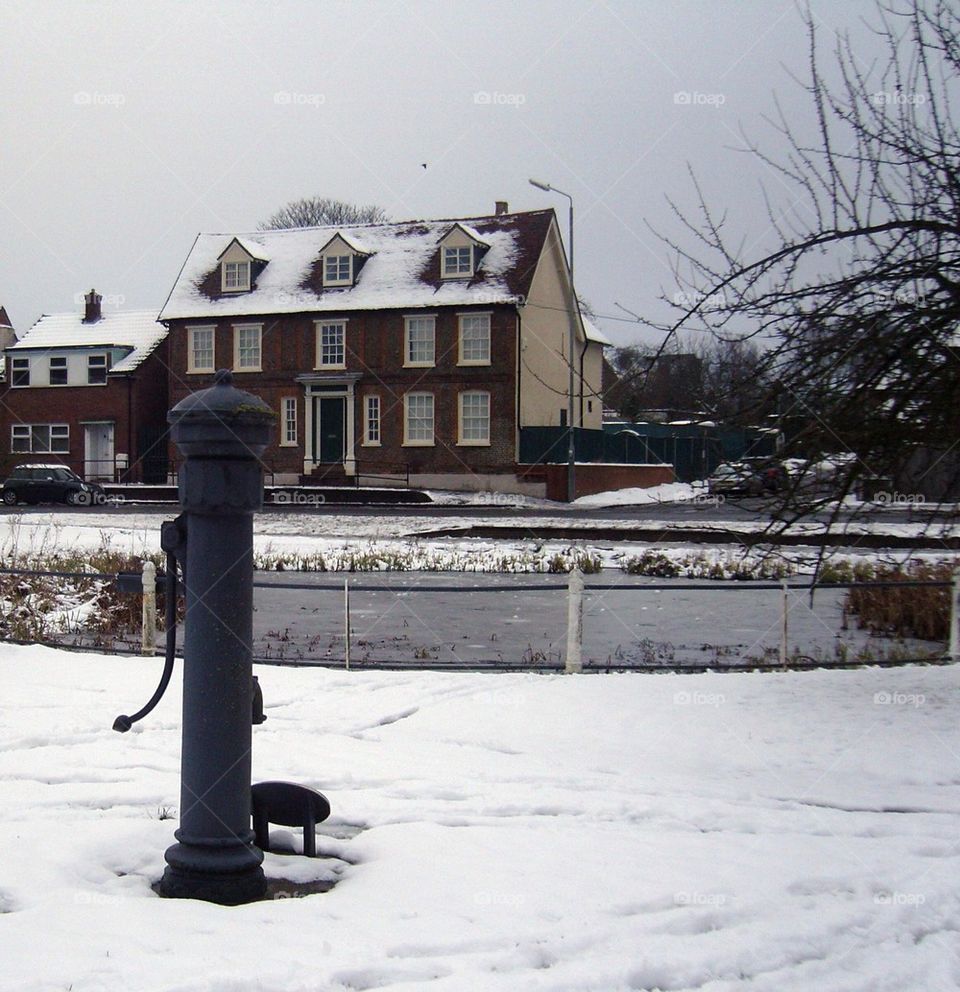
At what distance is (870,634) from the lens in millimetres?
14516

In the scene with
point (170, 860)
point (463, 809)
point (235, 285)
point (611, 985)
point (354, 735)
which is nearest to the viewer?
point (611, 985)

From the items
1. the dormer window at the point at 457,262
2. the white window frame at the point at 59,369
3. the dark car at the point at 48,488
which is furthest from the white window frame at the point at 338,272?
the white window frame at the point at 59,369

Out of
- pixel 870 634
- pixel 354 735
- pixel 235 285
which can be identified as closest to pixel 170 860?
pixel 354 735

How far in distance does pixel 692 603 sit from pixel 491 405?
2625 cm

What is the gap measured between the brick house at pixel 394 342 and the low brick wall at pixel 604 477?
80cm

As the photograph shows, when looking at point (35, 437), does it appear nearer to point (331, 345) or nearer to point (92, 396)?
point (92, 396)

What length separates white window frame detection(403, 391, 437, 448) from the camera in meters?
44.2

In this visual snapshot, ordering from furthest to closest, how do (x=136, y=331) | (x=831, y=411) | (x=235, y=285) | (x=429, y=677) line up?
(x=136, y=331) < (x=235, y=285) < (x=429, y=677) < (x=831, y=411)

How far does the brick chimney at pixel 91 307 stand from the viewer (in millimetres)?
53375

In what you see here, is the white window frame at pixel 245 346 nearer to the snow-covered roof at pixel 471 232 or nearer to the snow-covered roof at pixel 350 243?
the snow-covered roof at pixel 350 243

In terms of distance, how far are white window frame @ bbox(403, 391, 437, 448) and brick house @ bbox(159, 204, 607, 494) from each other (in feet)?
0.15

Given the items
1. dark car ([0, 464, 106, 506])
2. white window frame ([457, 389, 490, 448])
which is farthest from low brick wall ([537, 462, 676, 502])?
dark car ([0, 464, 106, 506])

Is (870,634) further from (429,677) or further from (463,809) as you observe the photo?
(463,809)

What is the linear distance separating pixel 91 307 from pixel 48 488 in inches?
652
